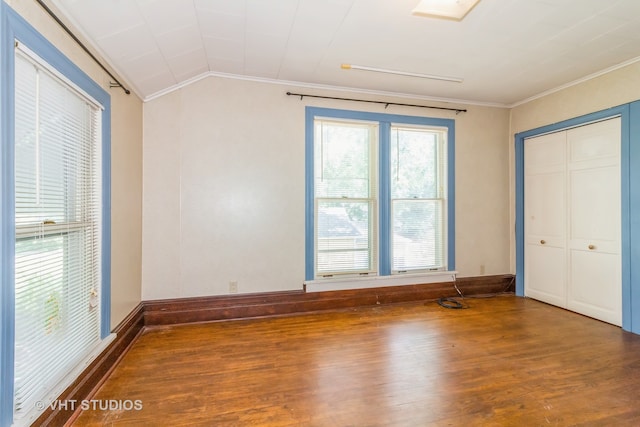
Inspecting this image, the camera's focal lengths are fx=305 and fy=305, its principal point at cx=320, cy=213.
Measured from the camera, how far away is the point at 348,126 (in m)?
4.07

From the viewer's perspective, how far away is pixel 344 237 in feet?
13.3

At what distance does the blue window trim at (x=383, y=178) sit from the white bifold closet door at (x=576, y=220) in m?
1.16

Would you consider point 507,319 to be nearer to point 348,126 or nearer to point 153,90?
point 348,126

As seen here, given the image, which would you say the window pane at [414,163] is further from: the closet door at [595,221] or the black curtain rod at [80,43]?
the black curtain rod at [80,43]

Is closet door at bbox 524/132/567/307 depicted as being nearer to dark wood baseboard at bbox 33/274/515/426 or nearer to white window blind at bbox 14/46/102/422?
dark wood baseboard at bbox 33/274/515/426

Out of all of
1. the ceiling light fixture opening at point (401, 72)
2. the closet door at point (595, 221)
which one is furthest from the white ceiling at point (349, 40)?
the closet door at point (595, 221)

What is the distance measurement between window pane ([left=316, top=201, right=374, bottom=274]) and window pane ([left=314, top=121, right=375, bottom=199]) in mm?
183

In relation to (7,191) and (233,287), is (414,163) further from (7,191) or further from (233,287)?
(7,191)

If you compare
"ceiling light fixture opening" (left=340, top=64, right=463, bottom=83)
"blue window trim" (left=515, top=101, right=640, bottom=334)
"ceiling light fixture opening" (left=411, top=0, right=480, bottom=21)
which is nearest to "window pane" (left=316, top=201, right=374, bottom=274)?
"ceiling light fixture opening" (left=340, top=64, right=463, bottom=83)

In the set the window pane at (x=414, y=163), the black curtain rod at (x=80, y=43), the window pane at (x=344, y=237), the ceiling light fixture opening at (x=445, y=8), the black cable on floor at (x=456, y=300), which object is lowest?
the black cable on floor at (x=456, y=300)

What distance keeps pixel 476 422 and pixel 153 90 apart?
13.3 ft

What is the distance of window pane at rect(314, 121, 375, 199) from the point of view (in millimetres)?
3953

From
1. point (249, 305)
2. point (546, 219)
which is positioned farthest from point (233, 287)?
point (546, 219)

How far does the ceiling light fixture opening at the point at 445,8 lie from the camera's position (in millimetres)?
2336
